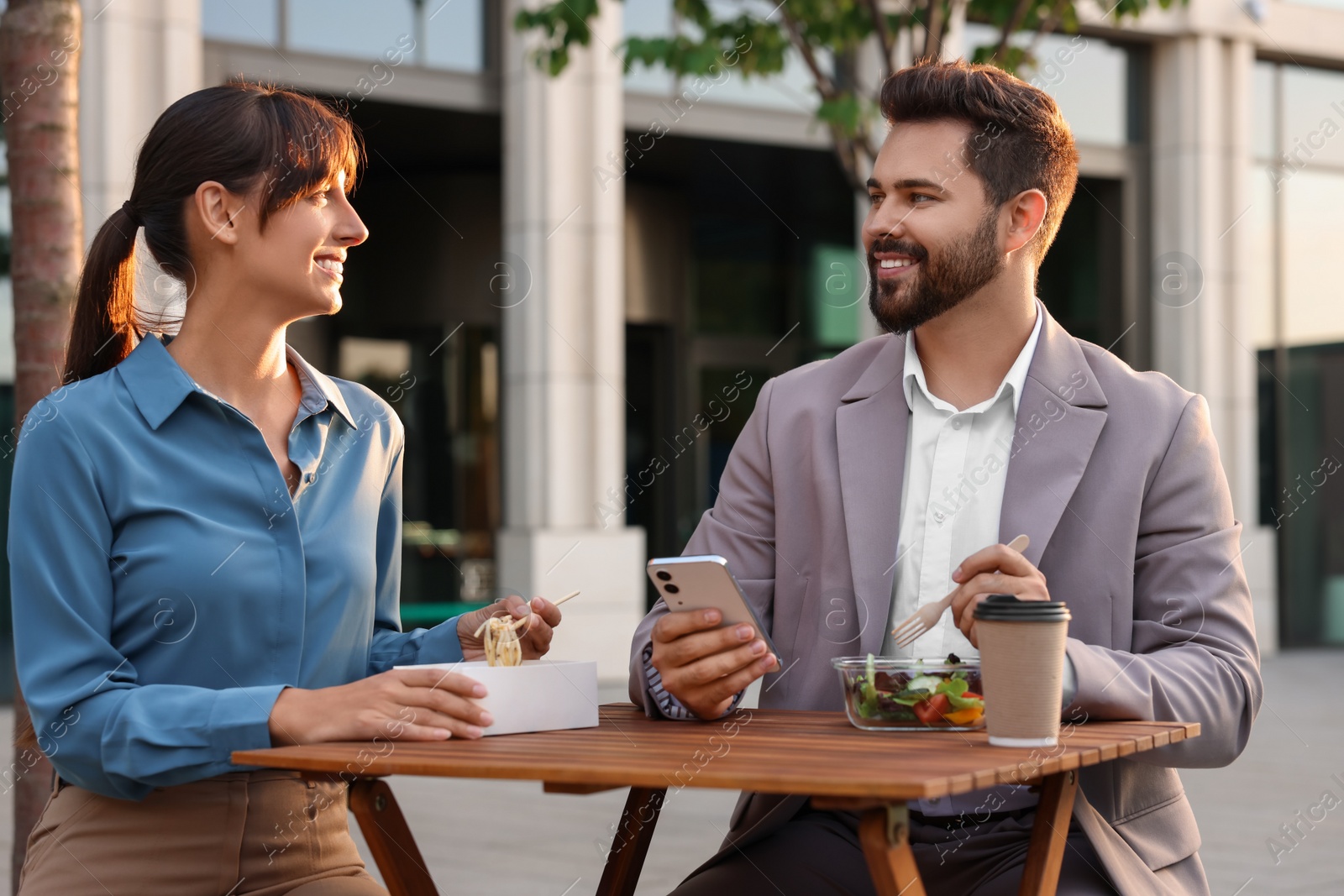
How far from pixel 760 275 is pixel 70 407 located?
442 inches

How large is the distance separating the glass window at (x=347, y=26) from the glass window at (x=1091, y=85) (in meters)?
5.00

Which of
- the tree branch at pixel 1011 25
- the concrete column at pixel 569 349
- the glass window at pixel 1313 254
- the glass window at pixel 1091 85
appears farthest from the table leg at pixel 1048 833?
the glass window at pixel 1313 254

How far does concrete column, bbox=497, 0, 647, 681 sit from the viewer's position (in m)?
10.6

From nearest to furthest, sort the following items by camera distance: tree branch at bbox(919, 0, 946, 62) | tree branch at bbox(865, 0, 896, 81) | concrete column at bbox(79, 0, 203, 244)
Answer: tree branch at bbox(919, 0, 946, 62), tree branch at bbox(865, 0, 896, 81), concrete column at bbox(79, 0, 203, 244)

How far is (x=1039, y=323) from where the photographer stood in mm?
2902

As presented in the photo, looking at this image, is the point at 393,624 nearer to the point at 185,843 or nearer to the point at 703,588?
the point at 185,843

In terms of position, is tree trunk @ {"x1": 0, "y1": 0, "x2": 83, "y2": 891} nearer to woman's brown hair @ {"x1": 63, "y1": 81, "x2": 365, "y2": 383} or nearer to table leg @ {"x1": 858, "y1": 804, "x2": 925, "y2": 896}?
woman's brown hair @ {"x1": 63, "y1": 81, "x2": 365, "y2": 383}

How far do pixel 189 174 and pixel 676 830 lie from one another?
4.36 m

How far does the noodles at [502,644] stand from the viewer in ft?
7.74

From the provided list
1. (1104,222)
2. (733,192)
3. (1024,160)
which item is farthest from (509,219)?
(1024,160)

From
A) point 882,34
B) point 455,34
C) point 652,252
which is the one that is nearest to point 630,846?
point 882,34

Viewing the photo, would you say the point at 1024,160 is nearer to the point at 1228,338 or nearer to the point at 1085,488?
the point at 1085,488

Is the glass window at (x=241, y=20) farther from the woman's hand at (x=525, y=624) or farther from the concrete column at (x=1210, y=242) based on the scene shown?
the woman's hand at (x=525, y=624)

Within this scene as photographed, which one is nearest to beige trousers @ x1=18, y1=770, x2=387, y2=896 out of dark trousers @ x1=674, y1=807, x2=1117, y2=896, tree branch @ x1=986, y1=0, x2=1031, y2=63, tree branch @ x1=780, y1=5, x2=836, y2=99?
dark trousers @ x1=674, y1=807, x2=1117, y2=896
